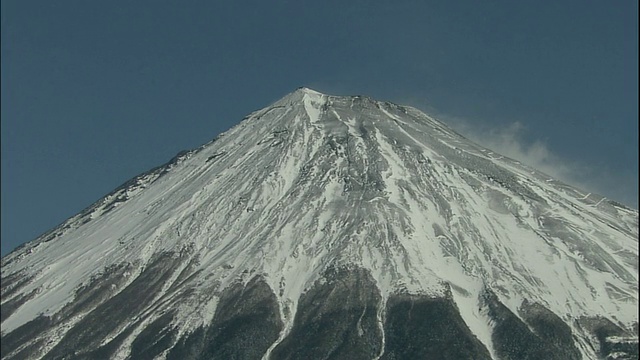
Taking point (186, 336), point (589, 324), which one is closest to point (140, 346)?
point (186, 336)

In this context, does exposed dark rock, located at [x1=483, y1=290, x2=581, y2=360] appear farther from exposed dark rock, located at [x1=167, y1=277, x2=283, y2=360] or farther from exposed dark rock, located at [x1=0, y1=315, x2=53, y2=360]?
exposed dark rock, located at [x1=0, y1=315, x2=53, y2=360]

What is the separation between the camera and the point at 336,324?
188 meters

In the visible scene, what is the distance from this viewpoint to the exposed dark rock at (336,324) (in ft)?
595

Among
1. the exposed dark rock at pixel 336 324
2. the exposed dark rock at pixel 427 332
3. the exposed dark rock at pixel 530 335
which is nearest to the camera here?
the exposed dark rock at pixel 427 332

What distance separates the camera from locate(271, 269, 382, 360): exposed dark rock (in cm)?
18125

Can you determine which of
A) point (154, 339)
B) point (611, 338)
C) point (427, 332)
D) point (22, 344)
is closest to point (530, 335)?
point (611, 338)

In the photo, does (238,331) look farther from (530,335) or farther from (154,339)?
(530,335)

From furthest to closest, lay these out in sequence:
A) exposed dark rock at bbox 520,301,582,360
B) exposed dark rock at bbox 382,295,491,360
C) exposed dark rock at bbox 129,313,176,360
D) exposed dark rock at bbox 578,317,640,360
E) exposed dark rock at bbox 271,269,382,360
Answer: exposed dark rock at bbox 129,313,176,360, exposed dark rock at bbox 578,317,640,360, exposed dark rock at bbox 520,301,582,360, exposed dark rock at bbox 271,269,382,360, exposed dark rock at bbox 382,295,491,360

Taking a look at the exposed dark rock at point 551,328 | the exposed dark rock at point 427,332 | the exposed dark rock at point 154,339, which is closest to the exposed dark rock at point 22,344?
the exposed dark rock at point 154,339

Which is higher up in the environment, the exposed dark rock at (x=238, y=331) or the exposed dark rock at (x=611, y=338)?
the exposed dark rock at (x=238, y=331)

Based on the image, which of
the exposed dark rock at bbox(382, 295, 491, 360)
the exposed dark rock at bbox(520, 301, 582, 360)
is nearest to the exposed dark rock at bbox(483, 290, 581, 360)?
the exposed dark rock at bbox(520, 301, 582, 360)

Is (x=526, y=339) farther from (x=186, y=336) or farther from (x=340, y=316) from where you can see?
(x=186, y=336)

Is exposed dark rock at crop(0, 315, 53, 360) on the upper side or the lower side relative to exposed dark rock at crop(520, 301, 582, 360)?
upper

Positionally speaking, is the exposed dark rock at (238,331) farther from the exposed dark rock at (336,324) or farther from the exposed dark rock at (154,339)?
the exposed dark rock at (336,324)
